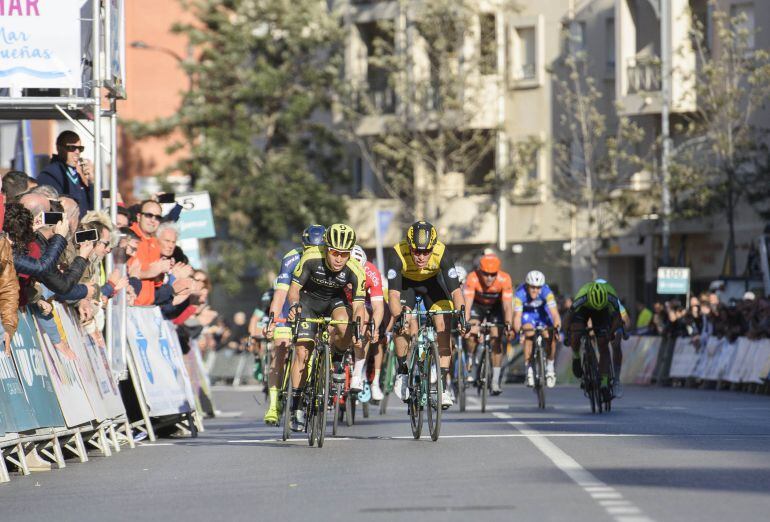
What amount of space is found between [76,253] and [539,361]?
939cm

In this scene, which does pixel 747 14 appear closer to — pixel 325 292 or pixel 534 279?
pixel 534 279

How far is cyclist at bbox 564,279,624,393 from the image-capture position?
23.6 meters

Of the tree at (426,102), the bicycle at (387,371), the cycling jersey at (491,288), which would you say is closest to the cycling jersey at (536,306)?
the cycling jersey at (491,288)

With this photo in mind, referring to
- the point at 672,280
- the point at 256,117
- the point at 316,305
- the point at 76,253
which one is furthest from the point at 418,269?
the point at 256,117

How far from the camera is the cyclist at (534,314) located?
25.4 metres

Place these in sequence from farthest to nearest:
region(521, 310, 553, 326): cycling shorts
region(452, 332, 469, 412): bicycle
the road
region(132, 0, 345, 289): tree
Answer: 1. region(132, 0, 345, 289): tree
2. region(521, 310, 553, 326): cycling shorts
3. region(452, 332, 469, 412): bicycle
4. the road

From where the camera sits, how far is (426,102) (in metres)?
55.8

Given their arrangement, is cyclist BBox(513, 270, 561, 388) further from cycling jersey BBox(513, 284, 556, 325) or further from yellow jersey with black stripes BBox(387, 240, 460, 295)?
yellow jersey with black stripes BBox(387, 240, 460, 295)

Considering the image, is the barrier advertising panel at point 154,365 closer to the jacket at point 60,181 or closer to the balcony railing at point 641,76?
the jacket at point 60,181

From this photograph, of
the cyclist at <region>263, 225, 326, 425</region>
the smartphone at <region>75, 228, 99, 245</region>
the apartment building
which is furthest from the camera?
the apartment building

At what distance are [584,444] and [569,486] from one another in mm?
3985

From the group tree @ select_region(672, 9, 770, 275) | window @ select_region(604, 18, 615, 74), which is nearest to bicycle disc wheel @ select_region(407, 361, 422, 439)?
tree @ select_region(672, 9, 770, 275)

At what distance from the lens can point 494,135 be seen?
57.1 metres

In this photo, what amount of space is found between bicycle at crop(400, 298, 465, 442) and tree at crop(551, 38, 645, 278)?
33491 mm
